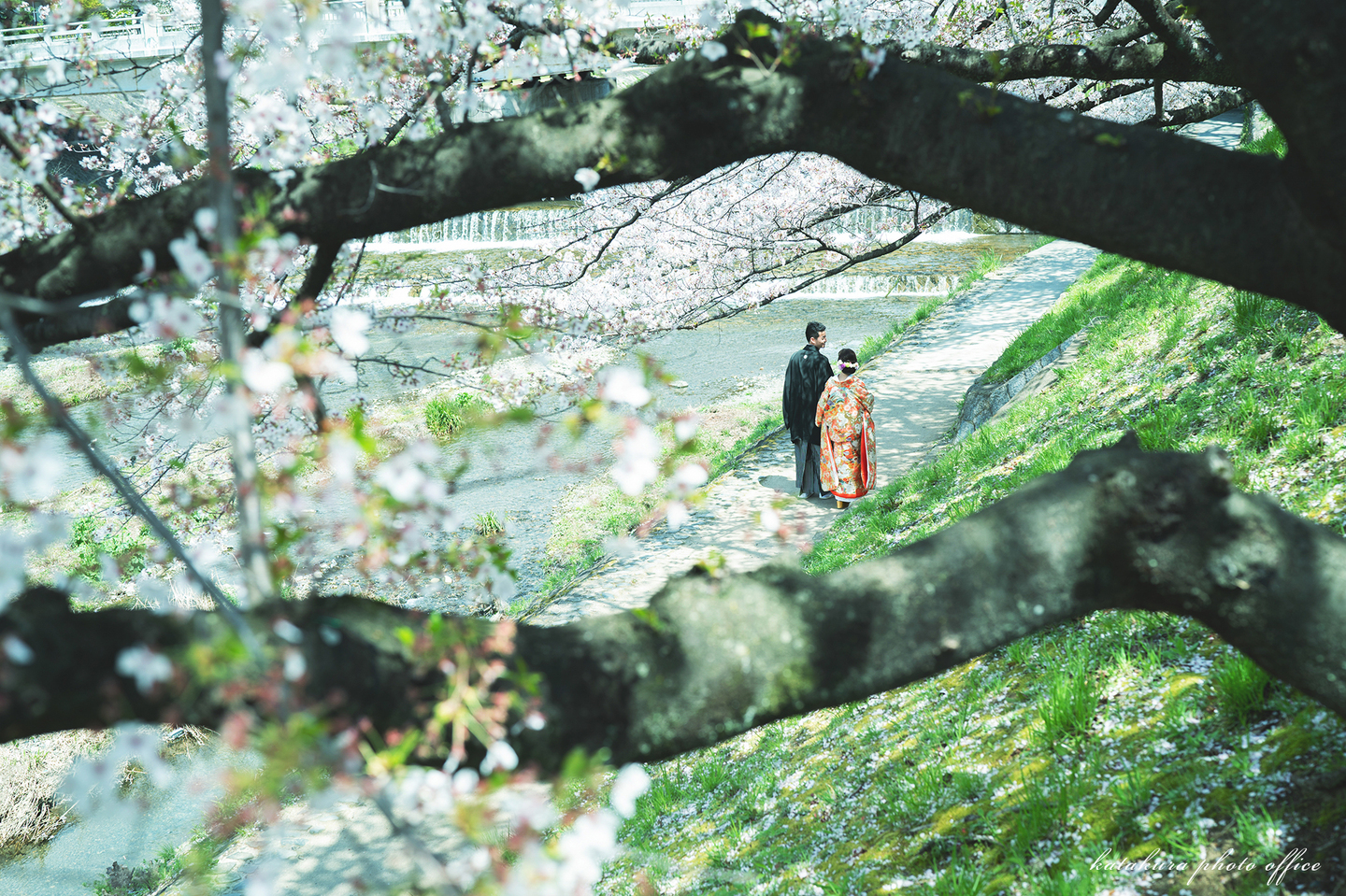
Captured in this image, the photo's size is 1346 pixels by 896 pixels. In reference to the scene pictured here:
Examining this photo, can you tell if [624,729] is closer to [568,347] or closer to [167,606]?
[167,606]

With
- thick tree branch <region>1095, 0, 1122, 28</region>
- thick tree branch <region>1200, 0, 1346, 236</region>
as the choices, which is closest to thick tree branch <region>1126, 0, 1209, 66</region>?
thick tree branch <region>1095, 0, 1122, 28</region>

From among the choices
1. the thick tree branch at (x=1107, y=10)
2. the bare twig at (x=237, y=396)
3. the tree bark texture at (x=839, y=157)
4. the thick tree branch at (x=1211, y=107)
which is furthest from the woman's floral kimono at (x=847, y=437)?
the bare twig at (x=237, y=396)

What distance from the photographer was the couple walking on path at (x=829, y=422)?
914 centimetres

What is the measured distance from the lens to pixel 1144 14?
369cm

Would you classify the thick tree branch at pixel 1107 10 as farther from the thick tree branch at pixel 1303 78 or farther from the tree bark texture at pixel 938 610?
the tree bark texture at pixel 938 610

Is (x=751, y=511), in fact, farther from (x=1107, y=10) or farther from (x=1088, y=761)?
(x=1107, y=10)

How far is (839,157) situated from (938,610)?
1.10 meters

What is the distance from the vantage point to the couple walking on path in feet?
30.0

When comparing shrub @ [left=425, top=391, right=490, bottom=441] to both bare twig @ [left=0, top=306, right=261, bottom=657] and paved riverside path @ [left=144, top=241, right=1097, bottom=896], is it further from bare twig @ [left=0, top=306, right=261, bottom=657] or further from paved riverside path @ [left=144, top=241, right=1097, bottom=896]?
bare twig @ [left=0, top=306, right=261, bottom=657]

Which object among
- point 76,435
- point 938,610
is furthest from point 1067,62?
point 76,435

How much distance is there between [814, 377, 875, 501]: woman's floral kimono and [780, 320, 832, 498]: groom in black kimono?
144 mm

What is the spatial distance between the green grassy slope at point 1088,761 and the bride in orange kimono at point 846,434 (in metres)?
2.61

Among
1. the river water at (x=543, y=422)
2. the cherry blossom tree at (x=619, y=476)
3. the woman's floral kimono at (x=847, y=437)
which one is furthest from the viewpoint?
the woman's floral kimono at (x=847, y=437)

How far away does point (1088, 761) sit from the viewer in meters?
3.21
